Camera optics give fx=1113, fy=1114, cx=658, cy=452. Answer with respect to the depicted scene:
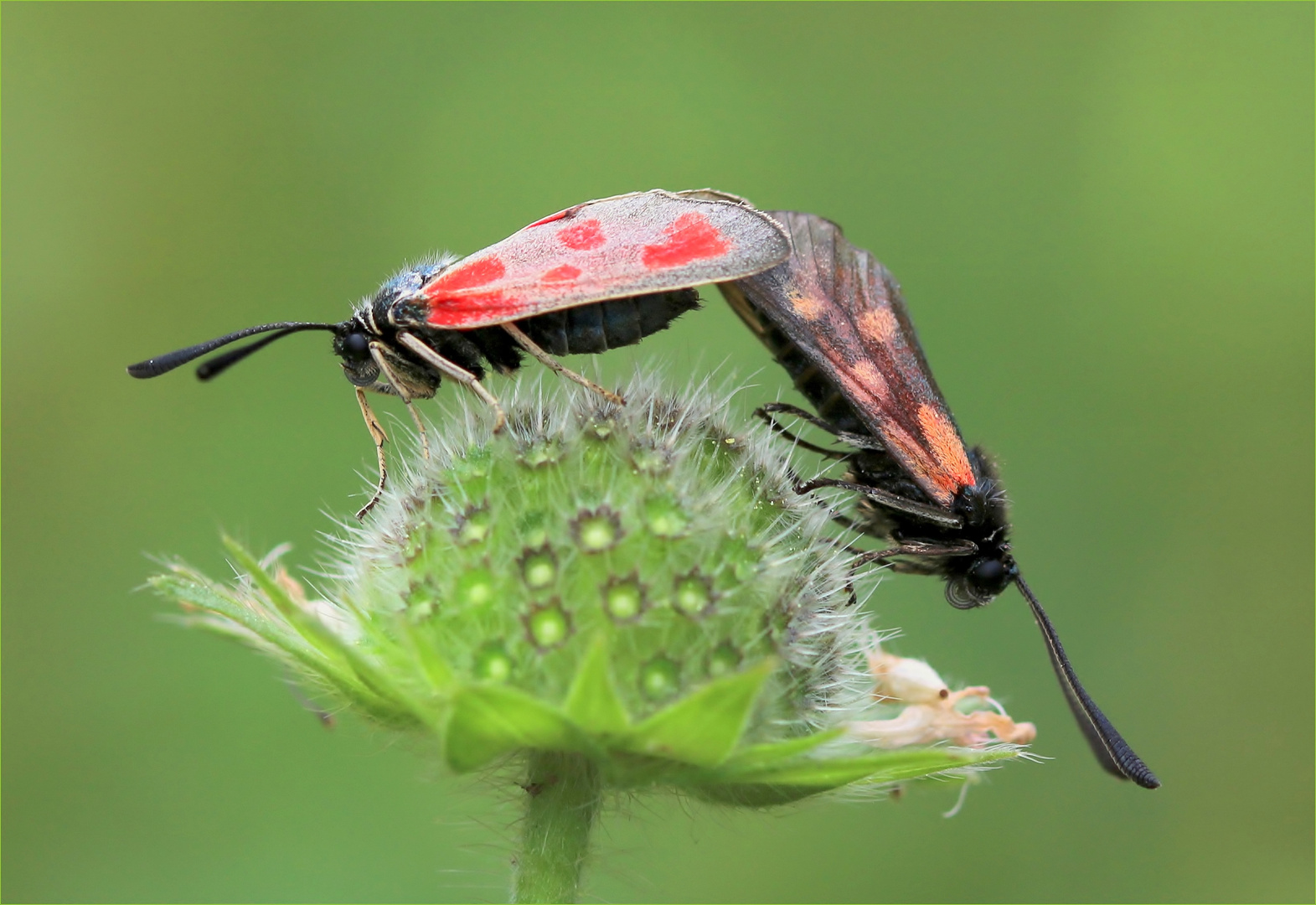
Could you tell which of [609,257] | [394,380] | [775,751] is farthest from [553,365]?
[775,751]

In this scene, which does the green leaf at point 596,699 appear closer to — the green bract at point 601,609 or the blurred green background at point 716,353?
the green bract at point 601,609

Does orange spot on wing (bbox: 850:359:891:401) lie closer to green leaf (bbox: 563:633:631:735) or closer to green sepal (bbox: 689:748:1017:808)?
green sepal (bbox: 689:748:1017:808)

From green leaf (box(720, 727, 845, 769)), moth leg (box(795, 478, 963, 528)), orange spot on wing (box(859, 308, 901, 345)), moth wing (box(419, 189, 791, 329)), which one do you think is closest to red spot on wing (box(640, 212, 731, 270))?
moth wing (box(419, 189, 791, 329))

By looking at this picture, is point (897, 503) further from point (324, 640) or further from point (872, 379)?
point (324, 640)

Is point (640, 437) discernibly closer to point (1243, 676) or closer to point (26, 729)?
point (26, 729)

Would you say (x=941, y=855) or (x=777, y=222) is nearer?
(x=777, y=222)

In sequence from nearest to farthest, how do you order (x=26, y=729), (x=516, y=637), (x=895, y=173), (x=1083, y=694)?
(x=516, y=637) → (x=1083, y=694) → (x=26, y=729) → (x=895, y=173)

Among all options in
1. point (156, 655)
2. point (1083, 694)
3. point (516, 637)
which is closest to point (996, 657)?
point (1083, 694)

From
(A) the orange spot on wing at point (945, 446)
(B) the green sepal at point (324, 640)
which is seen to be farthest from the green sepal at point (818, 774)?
(A) the orange spot on wing at point (945, 446)
